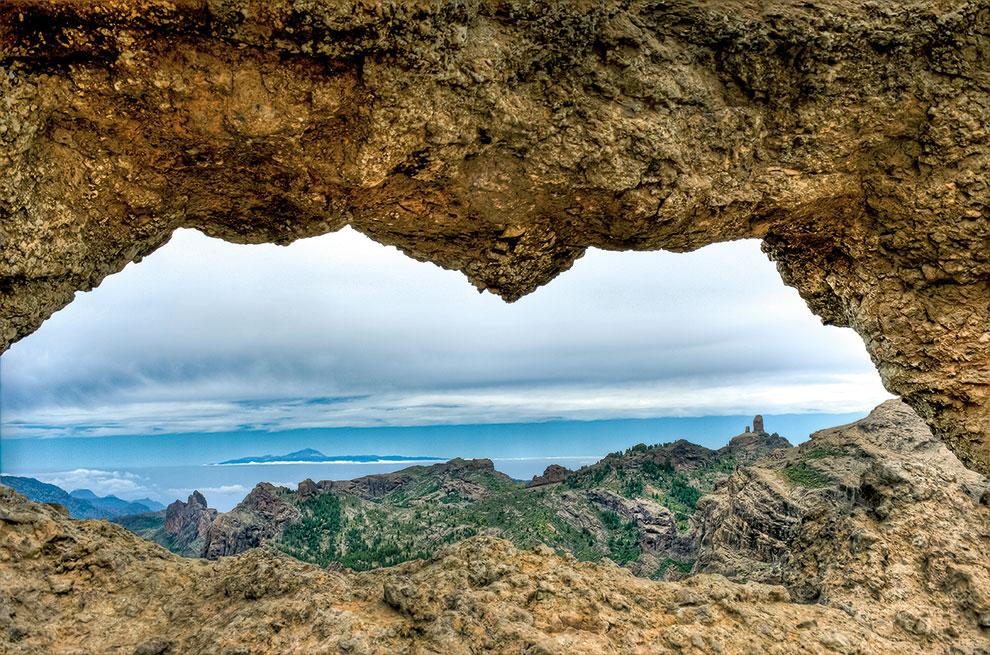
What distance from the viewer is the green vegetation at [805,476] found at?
74.1 feet

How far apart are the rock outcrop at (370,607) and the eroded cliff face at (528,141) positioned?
10.6 feet

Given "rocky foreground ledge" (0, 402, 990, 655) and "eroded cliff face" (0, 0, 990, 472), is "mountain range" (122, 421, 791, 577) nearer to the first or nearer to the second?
"rocky foreground ledge" (0, 402, 990, 655)

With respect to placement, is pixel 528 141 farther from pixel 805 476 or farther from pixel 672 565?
pixel 672 565

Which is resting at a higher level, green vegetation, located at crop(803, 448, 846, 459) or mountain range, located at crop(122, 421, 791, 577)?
green vegetation, located at crop(803, 448, 846, 459)

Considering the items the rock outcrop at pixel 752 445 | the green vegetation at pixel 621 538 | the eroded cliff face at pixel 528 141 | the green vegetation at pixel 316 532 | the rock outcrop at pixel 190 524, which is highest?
the eroded cliff face at pixel 528 141

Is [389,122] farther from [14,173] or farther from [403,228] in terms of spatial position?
[14,173]

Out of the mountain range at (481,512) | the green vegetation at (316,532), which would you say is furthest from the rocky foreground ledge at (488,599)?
the green vegetation at (316,532)

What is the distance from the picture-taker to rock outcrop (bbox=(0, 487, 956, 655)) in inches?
260

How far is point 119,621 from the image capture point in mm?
7078

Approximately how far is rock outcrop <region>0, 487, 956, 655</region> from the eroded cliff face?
3.24 m

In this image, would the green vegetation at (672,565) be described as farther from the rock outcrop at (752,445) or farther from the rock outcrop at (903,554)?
the rock outcrop at (752,445)

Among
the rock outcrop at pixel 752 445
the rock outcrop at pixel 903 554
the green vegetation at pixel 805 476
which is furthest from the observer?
the rock outcrop at pixel 752 445

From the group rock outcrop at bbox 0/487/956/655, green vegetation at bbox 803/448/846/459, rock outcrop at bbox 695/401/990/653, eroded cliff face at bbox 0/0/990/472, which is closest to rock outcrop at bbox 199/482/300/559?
rock outcrop at bbox 0/487/956/655

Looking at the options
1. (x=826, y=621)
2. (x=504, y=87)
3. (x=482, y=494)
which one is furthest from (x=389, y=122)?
(x=482, y=494)
